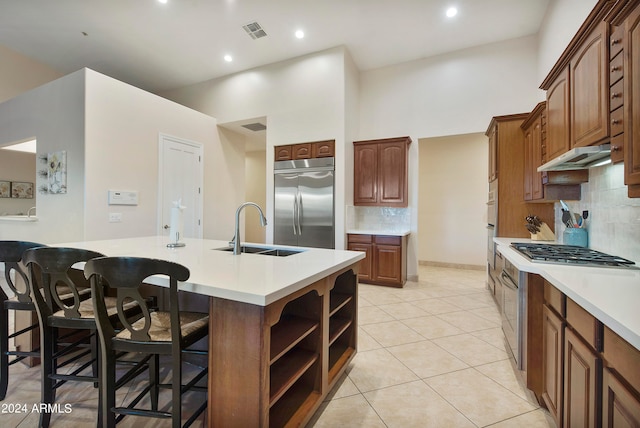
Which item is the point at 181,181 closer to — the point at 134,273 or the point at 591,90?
the point at 134,273

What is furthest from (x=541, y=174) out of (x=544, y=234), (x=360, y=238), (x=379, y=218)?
(x=379, y=218)

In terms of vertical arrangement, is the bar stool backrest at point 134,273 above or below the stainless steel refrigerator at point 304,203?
below

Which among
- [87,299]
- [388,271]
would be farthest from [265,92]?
[87,299]

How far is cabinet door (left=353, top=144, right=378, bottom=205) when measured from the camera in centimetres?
471

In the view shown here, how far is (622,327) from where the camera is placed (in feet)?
2.69

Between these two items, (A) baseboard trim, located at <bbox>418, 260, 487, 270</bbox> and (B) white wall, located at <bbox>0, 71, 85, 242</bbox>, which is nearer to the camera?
(B) white wall, located at <bbox>0, 71, 85, 242</bbox>

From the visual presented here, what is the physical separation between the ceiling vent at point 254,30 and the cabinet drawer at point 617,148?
427cm

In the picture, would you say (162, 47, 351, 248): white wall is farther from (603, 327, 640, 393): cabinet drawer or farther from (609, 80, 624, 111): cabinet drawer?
(603, 327, 640, 393): cabinet drawer

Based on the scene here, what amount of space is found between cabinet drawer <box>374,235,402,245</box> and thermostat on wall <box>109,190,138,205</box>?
371 cm

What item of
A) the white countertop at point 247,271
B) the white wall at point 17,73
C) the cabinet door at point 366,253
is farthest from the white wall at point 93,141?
the cabinet door at point 366,253

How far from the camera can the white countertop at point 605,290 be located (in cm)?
85

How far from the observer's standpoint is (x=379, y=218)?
504 centimetres

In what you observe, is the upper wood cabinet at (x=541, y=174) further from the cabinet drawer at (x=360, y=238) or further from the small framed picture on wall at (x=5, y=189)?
the small framed picture on wall at (x=5, y=189)

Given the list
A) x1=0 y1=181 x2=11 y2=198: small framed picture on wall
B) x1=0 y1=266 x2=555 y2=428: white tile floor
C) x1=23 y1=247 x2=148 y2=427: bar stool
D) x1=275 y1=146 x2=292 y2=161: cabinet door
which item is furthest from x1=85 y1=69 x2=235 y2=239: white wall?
x1=0 y1=181 x2=11 y2=198: small framed picture on wall
